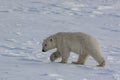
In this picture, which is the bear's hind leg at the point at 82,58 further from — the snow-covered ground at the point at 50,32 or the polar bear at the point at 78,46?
the snow-covered ground at the point at 50,32

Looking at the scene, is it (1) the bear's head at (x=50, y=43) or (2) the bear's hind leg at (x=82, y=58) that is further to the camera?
(1) the bear's head at (x=50, y=43)

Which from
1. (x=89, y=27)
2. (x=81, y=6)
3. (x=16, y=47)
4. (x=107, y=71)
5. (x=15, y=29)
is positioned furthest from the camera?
(x=81, y=6)

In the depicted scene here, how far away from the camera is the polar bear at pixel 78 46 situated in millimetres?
7879

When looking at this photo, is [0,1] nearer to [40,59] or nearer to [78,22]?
[78,22]

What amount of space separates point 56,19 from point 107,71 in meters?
7.83

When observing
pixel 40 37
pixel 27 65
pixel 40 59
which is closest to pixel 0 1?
pixel 40 37

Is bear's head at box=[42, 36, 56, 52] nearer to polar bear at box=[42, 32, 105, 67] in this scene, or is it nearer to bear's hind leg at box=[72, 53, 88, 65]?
polar bear at box=[42, 32, 105, 67]

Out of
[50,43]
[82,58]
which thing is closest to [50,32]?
[50,43]

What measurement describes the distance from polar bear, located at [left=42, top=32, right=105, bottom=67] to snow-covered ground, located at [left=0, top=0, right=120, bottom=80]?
20 centimetres

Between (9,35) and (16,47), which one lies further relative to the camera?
(9,35)

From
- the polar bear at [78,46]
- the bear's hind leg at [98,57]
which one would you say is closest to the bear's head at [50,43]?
the polar bear at [78,46]

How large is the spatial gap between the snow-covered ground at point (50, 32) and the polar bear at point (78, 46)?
0.20 metres

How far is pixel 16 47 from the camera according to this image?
32.3 ft

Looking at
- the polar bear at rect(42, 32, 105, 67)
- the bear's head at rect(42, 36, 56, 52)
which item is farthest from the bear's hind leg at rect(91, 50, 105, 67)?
the bear's head at rect(42, 36, 56, 52)
